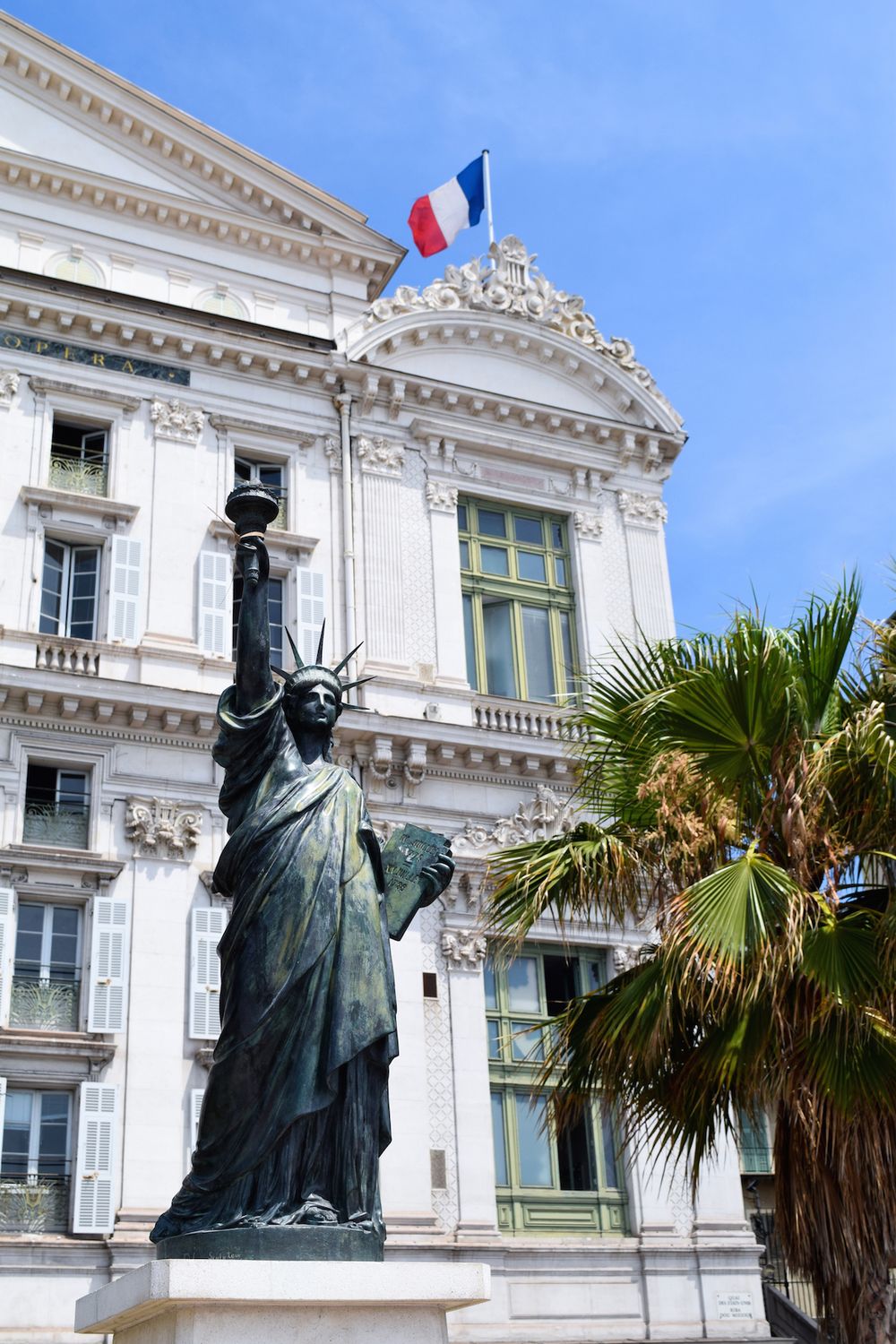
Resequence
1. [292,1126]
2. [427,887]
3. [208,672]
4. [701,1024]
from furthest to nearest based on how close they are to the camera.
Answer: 1. [208,672]
2. [701,1024]
3. [427,887]
4. [292,1126]

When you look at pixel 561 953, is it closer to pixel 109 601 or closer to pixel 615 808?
pixel 109 601

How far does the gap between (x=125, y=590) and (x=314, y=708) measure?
14960 mm

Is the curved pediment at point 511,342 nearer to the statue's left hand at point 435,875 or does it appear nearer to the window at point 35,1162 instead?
the window at point 35,1162

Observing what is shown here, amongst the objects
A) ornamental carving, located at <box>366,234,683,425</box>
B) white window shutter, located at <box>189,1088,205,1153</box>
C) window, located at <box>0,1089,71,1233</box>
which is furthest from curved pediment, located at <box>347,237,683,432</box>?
window, located at <box>0,1089,71,1233</box>

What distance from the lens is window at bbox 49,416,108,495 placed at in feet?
75.3

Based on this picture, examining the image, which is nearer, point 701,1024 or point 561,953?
point 701,1024

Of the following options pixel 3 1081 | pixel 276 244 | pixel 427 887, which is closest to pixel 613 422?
pixel 276 244

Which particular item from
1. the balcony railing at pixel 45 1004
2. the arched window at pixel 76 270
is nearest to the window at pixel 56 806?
the balcony railing at pixel 45 1004

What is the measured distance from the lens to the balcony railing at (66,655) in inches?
835

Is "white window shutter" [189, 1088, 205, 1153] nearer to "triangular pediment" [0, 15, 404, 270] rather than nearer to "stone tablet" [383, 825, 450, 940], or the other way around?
"stone tablet" [383, 825, 450, 940]

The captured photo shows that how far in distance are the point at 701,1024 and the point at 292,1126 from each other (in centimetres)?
587

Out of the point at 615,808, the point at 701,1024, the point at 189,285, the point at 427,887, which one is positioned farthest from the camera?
the point at 189,285

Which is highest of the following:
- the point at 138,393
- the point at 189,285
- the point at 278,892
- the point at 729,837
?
the point at 189,285

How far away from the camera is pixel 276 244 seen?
25969 millimetres
